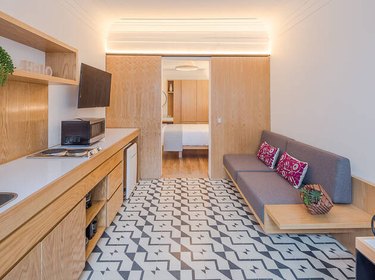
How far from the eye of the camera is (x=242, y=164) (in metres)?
3.69

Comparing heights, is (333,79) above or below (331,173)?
above

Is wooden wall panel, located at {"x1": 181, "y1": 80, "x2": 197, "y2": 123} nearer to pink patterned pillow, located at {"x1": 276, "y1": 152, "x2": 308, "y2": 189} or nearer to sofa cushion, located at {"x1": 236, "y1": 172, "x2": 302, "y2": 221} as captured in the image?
sofa cushion, located at {"x1": 236, "y1": 172, "x2": 302, "y2": 221}

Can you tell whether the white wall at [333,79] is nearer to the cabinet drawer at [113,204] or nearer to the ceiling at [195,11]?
the ceiling at [195,11]

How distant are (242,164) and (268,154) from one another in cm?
39

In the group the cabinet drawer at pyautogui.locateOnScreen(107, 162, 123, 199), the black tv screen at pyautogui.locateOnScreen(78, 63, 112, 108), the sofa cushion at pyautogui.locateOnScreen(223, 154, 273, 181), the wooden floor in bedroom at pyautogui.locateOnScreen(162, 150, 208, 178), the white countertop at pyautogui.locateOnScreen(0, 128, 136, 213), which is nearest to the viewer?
the white countertop at pyautogui.locateOnScreen(0, 128, 136, 213)

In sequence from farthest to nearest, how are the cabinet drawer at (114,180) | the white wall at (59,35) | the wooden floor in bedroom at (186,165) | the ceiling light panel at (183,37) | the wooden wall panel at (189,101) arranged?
the wooden wall panel at (189,101), the wooden floor in bedroom at (186,165), the ceiling light panel at (183,37), the cabinet drawer at (114,180), the white wall at (59,35)

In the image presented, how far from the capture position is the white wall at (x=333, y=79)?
6.95 feet

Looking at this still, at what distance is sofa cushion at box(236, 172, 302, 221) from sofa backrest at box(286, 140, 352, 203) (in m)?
0.26

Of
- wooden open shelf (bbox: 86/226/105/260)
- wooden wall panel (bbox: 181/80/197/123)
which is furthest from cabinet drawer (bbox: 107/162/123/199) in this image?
wooden wall panel (bbox: 181/80/197/123)

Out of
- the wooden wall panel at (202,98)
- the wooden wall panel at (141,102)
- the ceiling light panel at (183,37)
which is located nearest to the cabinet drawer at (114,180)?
the wooden wall panel at (141,102)

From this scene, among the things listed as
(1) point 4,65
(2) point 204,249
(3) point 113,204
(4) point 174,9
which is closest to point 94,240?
(3) point 113,204

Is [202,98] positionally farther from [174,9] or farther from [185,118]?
[174,9]

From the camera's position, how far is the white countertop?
50.2 inches

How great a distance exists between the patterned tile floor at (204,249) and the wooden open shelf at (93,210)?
328 millimetres
